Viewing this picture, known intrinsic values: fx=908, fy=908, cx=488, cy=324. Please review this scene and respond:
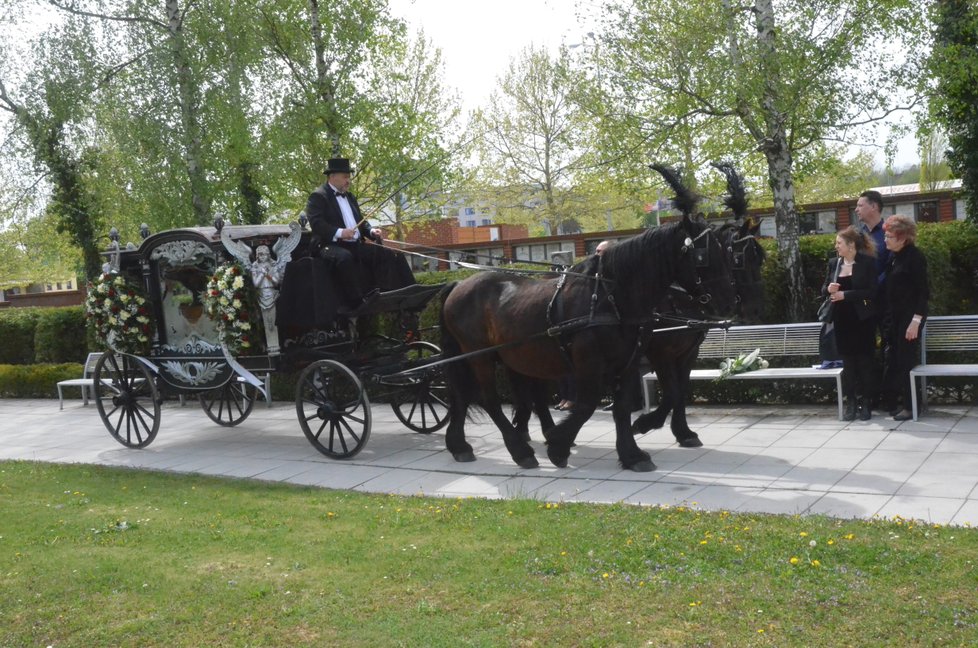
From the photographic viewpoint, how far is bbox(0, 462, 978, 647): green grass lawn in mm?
4129

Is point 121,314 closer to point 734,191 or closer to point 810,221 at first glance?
point 734,191

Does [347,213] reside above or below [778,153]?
below

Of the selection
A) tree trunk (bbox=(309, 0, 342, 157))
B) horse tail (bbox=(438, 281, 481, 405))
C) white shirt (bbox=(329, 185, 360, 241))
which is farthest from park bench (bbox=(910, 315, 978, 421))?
tree trunk (bbox=(309, 0, 342, 157))

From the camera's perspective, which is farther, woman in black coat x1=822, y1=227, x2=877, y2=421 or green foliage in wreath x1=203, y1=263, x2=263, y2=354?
green foliage in wreath x1=203, y1=263, x2=263, y2=354

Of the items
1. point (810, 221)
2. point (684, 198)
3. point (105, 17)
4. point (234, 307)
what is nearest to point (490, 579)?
point (684, 198)

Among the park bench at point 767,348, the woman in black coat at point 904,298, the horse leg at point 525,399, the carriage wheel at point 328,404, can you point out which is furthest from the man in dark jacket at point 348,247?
the woman in black coat at point 904,298

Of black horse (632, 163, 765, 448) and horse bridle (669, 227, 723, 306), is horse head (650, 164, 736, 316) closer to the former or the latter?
horse bridle (669, 227, 723, 306)

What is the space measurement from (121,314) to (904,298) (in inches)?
318

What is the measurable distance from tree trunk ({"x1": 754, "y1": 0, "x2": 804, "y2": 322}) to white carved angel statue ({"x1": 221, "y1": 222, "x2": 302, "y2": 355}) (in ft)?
18.4

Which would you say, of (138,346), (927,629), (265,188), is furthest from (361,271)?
(265,188)

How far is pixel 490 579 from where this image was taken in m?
4.90

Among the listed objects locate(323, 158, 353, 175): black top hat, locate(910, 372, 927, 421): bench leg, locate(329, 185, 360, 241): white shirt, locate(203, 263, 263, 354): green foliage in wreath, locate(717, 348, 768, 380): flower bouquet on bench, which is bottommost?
locate(910, 372, 927, 421): bench leg

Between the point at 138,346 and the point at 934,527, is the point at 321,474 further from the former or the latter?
the point at 934,527

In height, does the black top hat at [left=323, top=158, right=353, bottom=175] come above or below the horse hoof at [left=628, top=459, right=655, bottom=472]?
above
